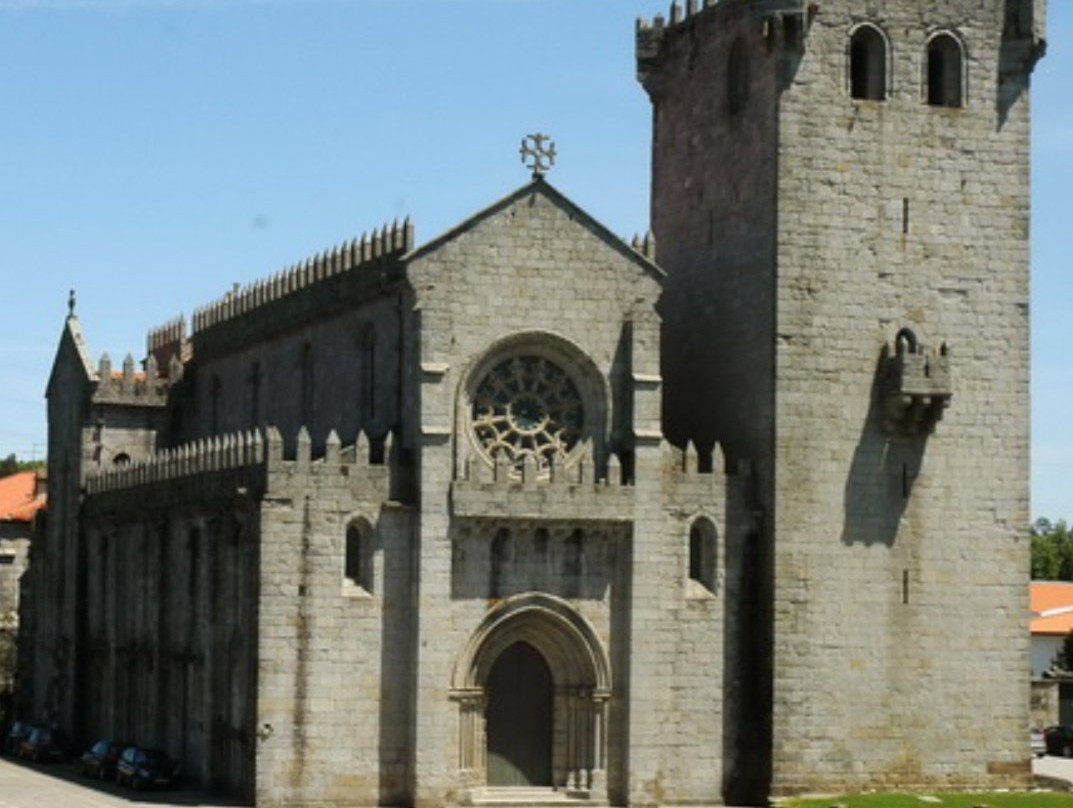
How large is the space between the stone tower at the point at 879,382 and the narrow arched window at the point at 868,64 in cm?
8

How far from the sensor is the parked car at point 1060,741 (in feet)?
313

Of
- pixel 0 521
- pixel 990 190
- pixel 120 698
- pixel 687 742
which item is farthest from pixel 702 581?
pixel 0 521

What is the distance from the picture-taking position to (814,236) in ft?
235

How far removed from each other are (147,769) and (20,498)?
2225 inches

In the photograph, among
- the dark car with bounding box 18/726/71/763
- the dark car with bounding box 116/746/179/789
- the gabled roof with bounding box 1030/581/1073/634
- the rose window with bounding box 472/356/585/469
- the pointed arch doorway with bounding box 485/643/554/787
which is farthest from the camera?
the gabled roof with bounding box 1030/581/1073/634

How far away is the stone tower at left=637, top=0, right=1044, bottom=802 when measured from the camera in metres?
70.6

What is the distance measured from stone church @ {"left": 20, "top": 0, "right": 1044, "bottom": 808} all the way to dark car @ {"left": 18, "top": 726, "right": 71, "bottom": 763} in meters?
9.31

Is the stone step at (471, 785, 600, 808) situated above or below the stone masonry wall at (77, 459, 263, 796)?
below

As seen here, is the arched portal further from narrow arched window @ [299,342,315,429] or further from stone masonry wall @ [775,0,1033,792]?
narrow arched window @ [299,342,315,429]

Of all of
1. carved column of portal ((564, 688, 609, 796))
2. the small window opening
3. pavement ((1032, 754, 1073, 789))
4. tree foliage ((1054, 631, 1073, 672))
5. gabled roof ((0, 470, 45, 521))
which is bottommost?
pavement ((1032, 754, 1073, 789))

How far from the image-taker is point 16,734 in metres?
86.9


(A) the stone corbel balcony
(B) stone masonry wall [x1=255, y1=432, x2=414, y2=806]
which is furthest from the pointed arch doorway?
(A) the stone corbel balcony

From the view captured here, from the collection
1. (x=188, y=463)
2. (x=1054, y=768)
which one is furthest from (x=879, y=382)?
(x=1054, y=768)

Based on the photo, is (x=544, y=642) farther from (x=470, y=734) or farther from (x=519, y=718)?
(x=470, y=734)
